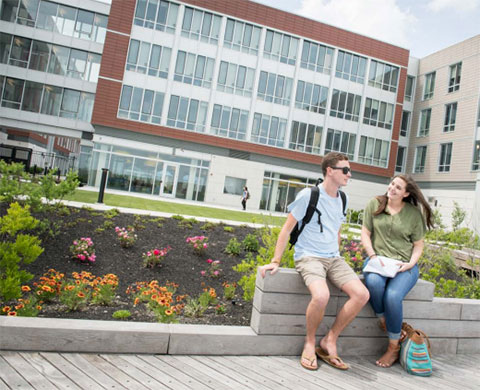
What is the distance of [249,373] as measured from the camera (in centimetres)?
318

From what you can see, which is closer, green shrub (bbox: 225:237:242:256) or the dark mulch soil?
the dark mulch soil

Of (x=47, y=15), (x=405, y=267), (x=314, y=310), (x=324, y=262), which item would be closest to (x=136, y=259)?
(x=324, y=262)

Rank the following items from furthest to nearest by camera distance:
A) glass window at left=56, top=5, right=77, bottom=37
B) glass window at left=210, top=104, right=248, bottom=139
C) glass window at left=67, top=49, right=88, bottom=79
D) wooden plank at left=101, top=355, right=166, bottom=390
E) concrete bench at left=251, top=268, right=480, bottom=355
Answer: glass window at left=67, top=49, right=88, bottom=79 → glass window at left=56, top=5, right=77, bottom=37 → glass window at left=210, top=104, right=248, bottom=139 → concrete bench at left=251, top=268, right=480, bottom=355 → wooden plank at left=101, top=355, right=166, bottom=390

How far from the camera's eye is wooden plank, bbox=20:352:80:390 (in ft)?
8.65

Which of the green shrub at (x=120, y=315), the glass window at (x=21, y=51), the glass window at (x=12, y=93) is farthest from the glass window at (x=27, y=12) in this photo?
the green shrub at (x=120, y=315)

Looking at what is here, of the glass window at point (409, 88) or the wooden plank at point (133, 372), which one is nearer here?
the wooden plank at point (133, 372)

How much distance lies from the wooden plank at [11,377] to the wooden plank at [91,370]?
1.27ft

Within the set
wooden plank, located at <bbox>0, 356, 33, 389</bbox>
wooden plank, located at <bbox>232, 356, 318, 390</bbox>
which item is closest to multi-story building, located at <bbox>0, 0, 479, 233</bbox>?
wooden plank, located at <bbox>232, 356, 318, 390</bbox>

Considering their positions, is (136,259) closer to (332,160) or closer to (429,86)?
(332,160)

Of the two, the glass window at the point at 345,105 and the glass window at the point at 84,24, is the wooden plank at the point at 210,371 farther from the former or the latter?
the glass window at the point at 84,24

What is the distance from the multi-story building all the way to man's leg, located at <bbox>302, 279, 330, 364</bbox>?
2447 centimetres

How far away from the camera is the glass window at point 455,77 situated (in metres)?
30.0

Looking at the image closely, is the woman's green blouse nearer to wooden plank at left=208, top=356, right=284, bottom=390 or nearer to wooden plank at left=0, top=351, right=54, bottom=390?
wooden plank at left=208, top=356, right=284, bottom=390

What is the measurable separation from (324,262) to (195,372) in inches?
63.3
